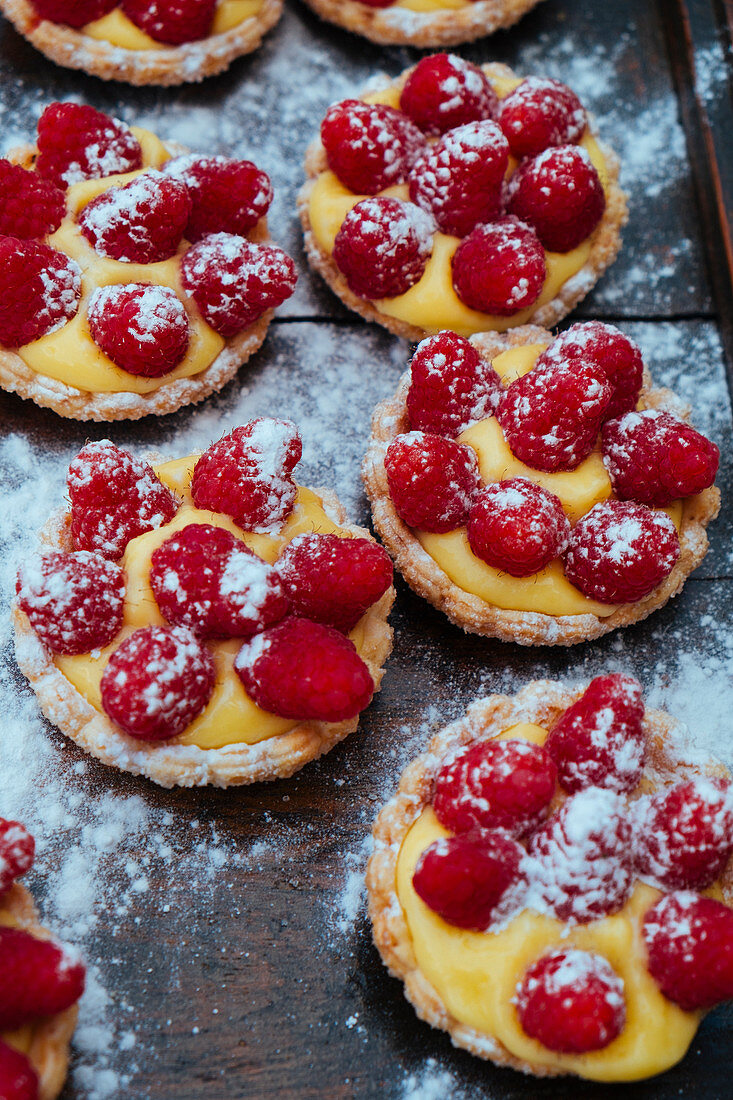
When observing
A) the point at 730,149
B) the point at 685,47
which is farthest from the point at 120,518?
the point at 685,47

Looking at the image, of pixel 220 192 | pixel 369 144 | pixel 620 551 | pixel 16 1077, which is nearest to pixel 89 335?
pixel 220 192

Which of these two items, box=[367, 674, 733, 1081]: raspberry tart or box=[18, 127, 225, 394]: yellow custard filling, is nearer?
box=[367, 674, 733, 1081]: raspberry tart

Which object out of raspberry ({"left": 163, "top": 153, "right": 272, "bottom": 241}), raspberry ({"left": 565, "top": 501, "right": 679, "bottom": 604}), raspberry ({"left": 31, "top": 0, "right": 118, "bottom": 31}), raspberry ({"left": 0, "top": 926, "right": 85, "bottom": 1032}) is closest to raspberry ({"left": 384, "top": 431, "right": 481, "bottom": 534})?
raspberry ({"left": 565, "top": 501, "right": 679, "bottom": 604})

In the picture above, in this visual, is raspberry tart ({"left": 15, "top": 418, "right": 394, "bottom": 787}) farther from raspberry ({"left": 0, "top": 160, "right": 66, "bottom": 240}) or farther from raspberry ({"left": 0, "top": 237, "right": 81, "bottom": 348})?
raspberry ({"left": 0, "top": 160, "right": 66, "bottom": 240})

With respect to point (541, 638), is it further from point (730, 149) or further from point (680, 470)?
point (730, 149)

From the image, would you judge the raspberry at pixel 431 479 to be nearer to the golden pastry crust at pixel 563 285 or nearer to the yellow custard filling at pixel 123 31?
the golden pastry crust at pixel 563 285
